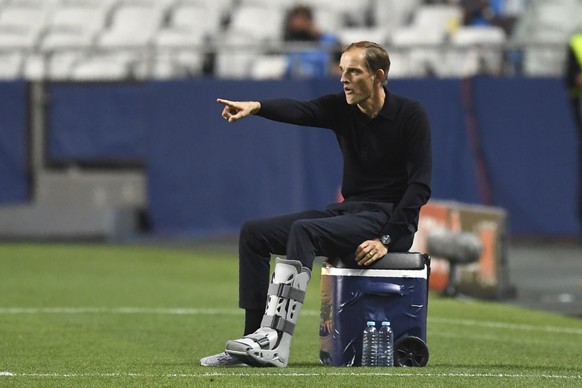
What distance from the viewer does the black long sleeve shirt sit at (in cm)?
831

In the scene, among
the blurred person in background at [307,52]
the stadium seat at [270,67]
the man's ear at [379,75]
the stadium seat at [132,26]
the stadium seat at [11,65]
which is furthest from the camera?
the stadium seat at [132,26]

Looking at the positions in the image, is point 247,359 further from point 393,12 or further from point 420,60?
point 393,12

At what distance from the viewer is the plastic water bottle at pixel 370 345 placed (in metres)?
8.23

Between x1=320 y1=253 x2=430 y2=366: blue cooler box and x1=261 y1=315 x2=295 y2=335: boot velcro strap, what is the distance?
441 millimetres

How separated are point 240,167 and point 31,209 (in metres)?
3.12

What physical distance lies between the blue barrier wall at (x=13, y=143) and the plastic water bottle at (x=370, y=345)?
1422 cm

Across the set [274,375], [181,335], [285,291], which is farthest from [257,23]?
[274,375]

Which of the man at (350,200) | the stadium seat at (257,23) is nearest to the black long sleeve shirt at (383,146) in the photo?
the man at (350,200)

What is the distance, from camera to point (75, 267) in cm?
1747

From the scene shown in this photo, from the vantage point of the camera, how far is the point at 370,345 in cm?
823

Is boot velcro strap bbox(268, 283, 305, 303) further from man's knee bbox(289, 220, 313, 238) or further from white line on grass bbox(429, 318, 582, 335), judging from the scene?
white line on grass bbox(429, 318, 582, 335)

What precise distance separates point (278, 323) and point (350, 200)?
978 mm

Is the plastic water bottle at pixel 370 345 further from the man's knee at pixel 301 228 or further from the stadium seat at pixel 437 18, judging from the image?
the stadium seat at pixel 437 18

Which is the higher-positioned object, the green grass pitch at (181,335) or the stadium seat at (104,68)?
the stadium seat at (104,68)
